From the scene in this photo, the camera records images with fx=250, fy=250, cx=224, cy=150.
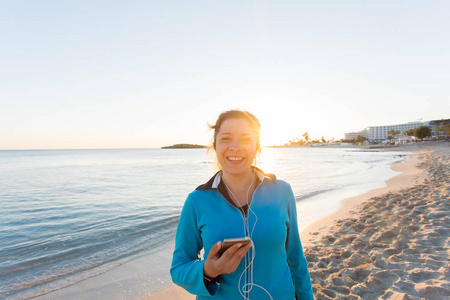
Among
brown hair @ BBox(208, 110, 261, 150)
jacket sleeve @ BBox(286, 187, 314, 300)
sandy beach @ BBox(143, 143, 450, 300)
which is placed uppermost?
brown hair @ BBox(208, 110, 261, 150)

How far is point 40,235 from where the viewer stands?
7.97 m

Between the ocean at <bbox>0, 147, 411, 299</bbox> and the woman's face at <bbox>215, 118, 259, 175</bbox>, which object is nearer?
the woman's face at <bbox>215, 118, 259, 175</bbox>

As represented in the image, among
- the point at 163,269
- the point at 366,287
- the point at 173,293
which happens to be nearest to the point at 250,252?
the point at 366,287

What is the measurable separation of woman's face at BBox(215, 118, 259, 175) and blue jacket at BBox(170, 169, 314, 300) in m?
0.19

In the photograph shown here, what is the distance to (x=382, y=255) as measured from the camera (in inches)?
178

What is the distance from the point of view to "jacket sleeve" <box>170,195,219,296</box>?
1646 millimetres

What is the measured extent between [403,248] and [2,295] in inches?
300

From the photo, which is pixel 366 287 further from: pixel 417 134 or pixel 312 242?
pixel 417 134

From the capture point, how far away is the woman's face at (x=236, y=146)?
1898 mm

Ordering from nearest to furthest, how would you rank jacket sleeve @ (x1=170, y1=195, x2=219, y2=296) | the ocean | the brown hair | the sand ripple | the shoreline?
jacket sleeve @ (x1=170, y1=195, x2=219, y2=296), the brown hair, the sand ripple, the shoreline, the ocean

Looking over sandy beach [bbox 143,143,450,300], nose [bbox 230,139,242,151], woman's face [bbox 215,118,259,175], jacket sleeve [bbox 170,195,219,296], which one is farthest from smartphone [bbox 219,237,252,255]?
sandy beach [bbox 143,143,450,300]

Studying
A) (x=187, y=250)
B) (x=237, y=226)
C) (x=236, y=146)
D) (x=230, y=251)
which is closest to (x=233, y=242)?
(x=230, y=251)

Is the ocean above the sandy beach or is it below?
below

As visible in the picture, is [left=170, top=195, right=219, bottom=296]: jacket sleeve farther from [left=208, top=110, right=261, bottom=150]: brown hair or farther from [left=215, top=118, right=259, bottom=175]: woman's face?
[left=208, top=110, right=261, bottom=150]: brown hair
